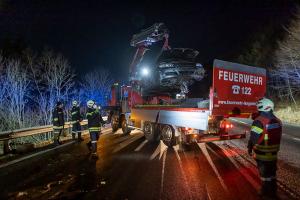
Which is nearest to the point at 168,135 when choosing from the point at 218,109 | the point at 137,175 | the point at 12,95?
the point at 218,109

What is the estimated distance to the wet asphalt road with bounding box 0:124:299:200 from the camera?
5.75 metres

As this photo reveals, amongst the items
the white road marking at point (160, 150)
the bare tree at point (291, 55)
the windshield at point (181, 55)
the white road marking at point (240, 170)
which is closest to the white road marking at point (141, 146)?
the white road marking at point (160, 150)

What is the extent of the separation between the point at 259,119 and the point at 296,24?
1040 inches

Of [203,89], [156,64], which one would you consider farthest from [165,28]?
[203,89]

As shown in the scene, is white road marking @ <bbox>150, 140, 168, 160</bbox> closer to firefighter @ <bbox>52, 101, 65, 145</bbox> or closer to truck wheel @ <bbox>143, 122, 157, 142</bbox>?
truck wheel @ <bbox>143, 122, 157, 142</bbox>

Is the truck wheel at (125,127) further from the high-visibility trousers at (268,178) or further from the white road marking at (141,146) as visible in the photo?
the high-visibility trousers at (268,178)

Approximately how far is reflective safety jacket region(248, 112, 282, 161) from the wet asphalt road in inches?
30.6

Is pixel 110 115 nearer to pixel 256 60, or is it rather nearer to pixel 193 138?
pixel 193 138

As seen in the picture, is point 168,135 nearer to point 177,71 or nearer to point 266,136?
point 177,71

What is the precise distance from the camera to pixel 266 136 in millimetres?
5395

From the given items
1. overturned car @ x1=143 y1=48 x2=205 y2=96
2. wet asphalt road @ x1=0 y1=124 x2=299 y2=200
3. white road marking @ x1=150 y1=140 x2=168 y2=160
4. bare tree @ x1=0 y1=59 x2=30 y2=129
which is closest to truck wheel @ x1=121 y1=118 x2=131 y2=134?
overturned car @ x1=143 y1=48 x2=205 y2=96

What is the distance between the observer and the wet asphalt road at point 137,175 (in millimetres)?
5754

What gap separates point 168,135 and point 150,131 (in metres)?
1.68

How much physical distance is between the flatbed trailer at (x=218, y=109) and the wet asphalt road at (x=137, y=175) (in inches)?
22.7
